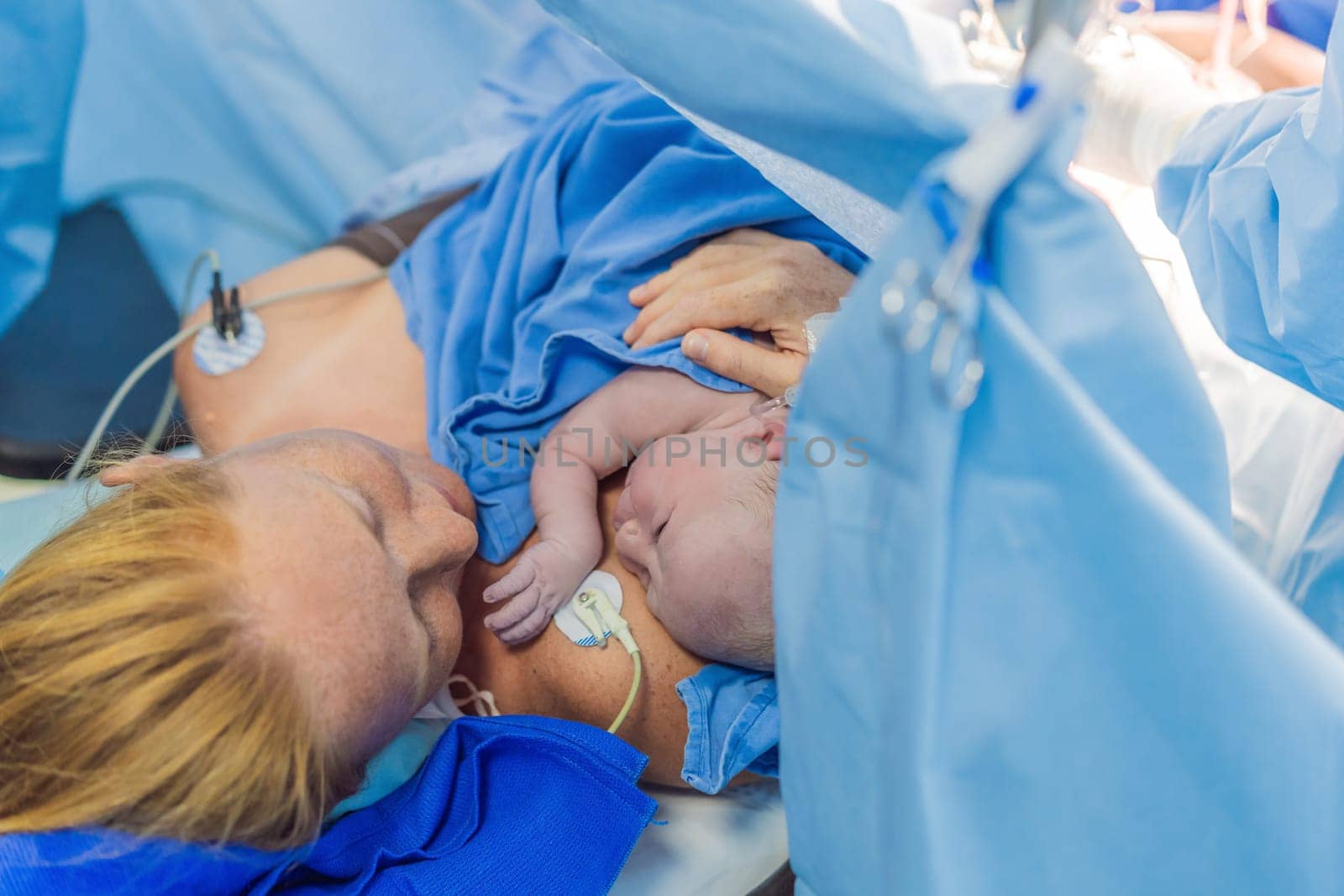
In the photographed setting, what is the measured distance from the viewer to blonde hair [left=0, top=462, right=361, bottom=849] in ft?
1.99

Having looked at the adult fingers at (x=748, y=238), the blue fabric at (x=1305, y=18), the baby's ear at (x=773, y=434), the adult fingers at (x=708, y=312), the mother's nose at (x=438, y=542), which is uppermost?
the blue fabric at (x=1305, y=18)

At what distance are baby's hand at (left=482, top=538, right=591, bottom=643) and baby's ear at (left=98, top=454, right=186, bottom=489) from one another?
0.97ft

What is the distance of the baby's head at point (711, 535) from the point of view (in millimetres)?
800

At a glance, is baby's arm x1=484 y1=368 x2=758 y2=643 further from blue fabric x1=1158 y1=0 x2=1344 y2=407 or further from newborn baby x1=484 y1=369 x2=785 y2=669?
blue fabric x1=1158 y1=0 x2=1344 y2=407

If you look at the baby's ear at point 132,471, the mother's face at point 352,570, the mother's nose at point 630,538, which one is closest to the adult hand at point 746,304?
the mother's nose at point 630,538

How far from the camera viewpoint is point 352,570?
0.67 meters

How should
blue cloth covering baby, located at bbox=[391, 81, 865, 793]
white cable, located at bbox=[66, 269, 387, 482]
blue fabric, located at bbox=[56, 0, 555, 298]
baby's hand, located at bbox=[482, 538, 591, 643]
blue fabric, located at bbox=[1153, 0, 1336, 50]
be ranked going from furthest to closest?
blue fabric, located at bbox=[56, 0, 555, 298] < blue fabric, located at bbox=[1153, 0, 1336, 50] < white cable, located at bbox=[66, 269, 387, 482] < blue cloth covering baby, located at bbox=[391, 81, 865, 793] < baby's hand, located at bbox=[482, 538, 591, 643]

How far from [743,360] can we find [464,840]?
19.1 inches

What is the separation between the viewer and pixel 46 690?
616 mm

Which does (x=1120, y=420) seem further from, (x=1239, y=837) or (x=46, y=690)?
(x=46, y=690)

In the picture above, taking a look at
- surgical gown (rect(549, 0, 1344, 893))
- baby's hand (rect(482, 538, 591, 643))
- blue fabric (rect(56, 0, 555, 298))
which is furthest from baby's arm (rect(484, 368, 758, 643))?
blue fabric (rect(56, 0, 555, 298))

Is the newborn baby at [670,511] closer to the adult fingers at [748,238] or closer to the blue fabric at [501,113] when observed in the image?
the adult fingers at [748,238]

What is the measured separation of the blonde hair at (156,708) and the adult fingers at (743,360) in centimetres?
43

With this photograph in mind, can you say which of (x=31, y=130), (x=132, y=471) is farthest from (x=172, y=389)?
(x=132, y=471)
